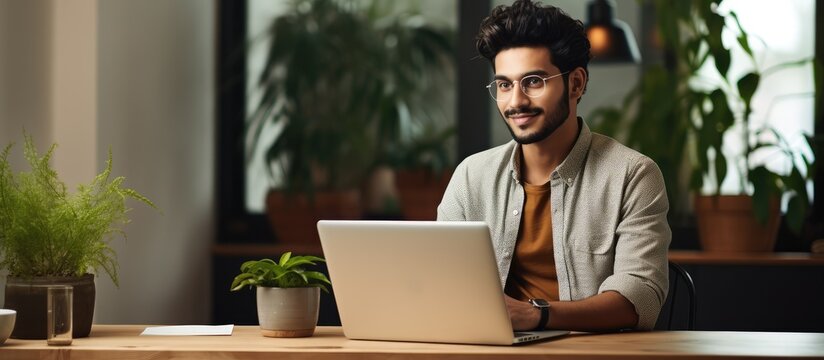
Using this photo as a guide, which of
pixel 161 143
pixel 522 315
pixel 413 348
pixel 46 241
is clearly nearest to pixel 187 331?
pixel 46 241

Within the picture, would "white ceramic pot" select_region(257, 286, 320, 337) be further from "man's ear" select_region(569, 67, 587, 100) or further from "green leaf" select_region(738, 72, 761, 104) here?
"green leaf" select_region(738, 72, 761, 104)

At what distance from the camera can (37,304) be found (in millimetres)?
2154

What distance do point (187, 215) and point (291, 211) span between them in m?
0.44

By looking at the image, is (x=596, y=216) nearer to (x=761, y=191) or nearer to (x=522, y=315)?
(x=522, y=315)

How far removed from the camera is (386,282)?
2008mm

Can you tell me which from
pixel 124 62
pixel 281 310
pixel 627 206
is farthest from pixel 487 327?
pixel 124 62

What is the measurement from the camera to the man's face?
2.46 meters

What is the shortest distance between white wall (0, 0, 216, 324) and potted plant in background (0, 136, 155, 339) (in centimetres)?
65

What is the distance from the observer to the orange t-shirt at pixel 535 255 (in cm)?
256

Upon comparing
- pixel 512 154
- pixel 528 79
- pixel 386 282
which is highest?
pixel 528 79

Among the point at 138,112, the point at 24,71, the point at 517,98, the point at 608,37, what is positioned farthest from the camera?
the point at 608,37

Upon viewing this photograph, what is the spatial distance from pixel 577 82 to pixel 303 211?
207 centimetres

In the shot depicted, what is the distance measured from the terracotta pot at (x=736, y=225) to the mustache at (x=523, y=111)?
1841 mm

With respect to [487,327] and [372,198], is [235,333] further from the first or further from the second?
[372,198]
